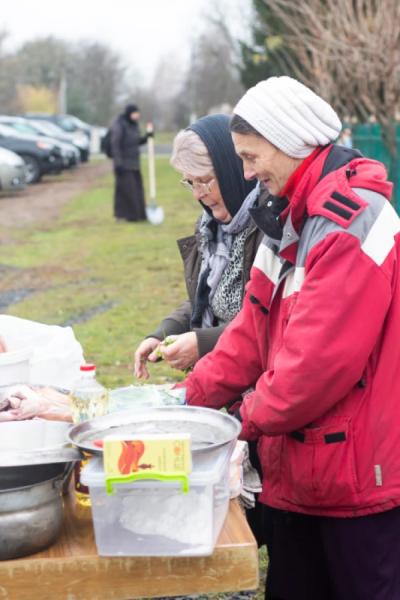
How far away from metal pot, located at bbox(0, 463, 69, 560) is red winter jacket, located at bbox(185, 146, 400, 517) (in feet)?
1.83

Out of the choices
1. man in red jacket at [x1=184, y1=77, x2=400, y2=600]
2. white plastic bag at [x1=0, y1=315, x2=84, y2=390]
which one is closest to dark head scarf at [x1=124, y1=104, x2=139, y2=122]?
white plastic bag at [x1=0, y1=315, x2=84, y2=390]

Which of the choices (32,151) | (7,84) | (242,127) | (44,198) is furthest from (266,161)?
(7,84)

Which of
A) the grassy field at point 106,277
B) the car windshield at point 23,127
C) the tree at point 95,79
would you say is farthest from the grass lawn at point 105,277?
the tree at point 95,79

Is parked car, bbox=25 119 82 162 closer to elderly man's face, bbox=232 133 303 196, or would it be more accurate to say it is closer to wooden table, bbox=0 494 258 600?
elderly man's face, bbox=232 133 303 196

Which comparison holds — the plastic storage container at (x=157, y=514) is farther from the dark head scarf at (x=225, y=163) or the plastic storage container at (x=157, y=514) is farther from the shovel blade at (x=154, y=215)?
the shovel blade at (x=154, y=215)

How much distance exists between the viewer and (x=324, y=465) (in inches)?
99.4

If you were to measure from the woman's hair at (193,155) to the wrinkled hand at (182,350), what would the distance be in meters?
0.56

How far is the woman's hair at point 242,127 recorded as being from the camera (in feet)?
8.39

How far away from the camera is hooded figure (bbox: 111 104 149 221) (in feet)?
53.6

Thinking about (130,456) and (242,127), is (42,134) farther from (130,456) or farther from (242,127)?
(130,456)

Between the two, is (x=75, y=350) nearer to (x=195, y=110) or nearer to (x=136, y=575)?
(x=136, y=575)

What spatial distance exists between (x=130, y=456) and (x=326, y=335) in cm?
57

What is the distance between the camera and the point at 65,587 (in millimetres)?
2301

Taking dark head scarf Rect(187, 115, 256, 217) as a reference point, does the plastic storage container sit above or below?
below
